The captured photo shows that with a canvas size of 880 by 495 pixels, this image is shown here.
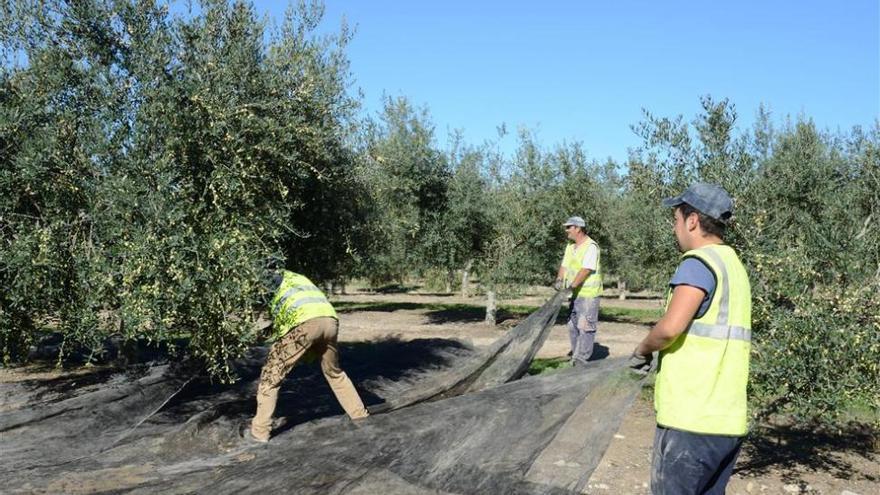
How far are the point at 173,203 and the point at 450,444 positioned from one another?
3.17 meters

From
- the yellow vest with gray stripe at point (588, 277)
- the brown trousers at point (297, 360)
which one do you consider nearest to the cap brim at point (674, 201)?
the brown trousers at point (297, 360)

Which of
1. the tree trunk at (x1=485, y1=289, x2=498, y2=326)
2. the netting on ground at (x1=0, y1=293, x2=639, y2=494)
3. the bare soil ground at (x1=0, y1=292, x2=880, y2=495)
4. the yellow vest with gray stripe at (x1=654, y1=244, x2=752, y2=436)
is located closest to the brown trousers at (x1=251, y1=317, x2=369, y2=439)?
the netting on ground at (x1=0, y1=293, x2=639, y2=494)

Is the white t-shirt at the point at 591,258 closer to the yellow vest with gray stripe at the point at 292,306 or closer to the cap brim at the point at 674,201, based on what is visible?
the yellow vest with gray stripe at the point at 292,306

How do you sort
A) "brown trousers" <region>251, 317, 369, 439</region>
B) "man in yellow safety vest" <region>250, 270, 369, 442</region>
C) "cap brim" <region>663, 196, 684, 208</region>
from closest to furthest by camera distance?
"cap brim" <region>663, 196, 684, 208</region> < "brown trousers" <region>251, 317, 369, 439</region> < "man in yellow safety vest" <region>250, 270, 369, 442</region>

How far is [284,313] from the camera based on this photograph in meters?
6.66

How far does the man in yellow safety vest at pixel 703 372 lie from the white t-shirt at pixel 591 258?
606 cm

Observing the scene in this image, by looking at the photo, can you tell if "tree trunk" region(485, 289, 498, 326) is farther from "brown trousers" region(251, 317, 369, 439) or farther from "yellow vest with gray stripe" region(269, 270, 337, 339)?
"yellow vest with gray stripe" region(269, 270, 337, 339)

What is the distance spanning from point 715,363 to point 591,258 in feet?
20.4

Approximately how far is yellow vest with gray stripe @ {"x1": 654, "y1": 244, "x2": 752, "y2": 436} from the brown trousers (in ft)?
11.8

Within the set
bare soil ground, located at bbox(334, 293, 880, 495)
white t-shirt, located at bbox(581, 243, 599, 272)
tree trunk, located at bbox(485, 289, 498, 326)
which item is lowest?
bare soil ground, located at bbox(334, 293, 880, 495)

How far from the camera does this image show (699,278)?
3268 millimetres

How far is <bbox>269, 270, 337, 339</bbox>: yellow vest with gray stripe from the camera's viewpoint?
6.64 m

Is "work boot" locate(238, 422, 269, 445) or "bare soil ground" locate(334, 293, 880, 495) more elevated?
"work boot" locate(238, 422, 269, 445)

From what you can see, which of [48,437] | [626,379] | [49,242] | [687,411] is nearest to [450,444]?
[626,379]
